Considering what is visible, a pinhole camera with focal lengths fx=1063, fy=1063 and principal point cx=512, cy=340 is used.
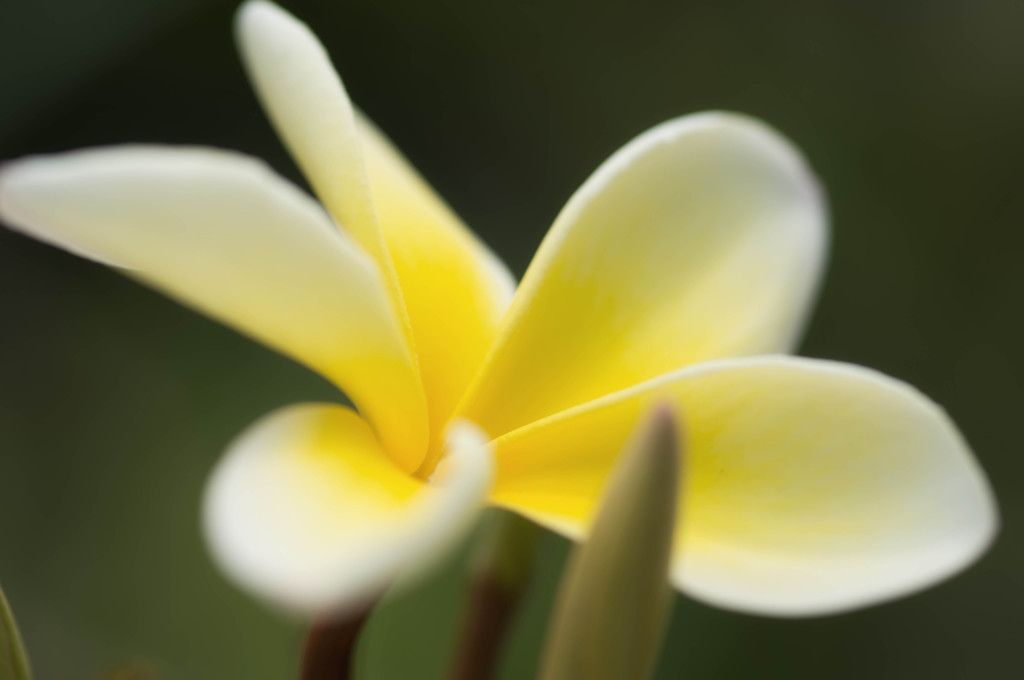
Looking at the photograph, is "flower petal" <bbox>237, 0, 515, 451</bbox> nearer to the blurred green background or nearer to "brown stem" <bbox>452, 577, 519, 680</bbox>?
"brown stem" <bbox>452, 577, 519, 680</bbox>

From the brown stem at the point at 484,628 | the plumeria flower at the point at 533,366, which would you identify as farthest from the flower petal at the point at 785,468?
the brown stem at the point at 484,628

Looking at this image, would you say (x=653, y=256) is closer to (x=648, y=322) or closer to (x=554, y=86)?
(x=648, y=322)

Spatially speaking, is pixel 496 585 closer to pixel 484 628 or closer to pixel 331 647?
pixel 484 628

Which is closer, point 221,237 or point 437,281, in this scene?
point 221,237

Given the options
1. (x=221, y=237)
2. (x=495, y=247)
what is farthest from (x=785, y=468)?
(x=495, y=247)

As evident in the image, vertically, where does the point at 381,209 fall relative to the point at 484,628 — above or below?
above

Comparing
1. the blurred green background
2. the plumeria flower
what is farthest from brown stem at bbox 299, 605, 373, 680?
the blurred green background
